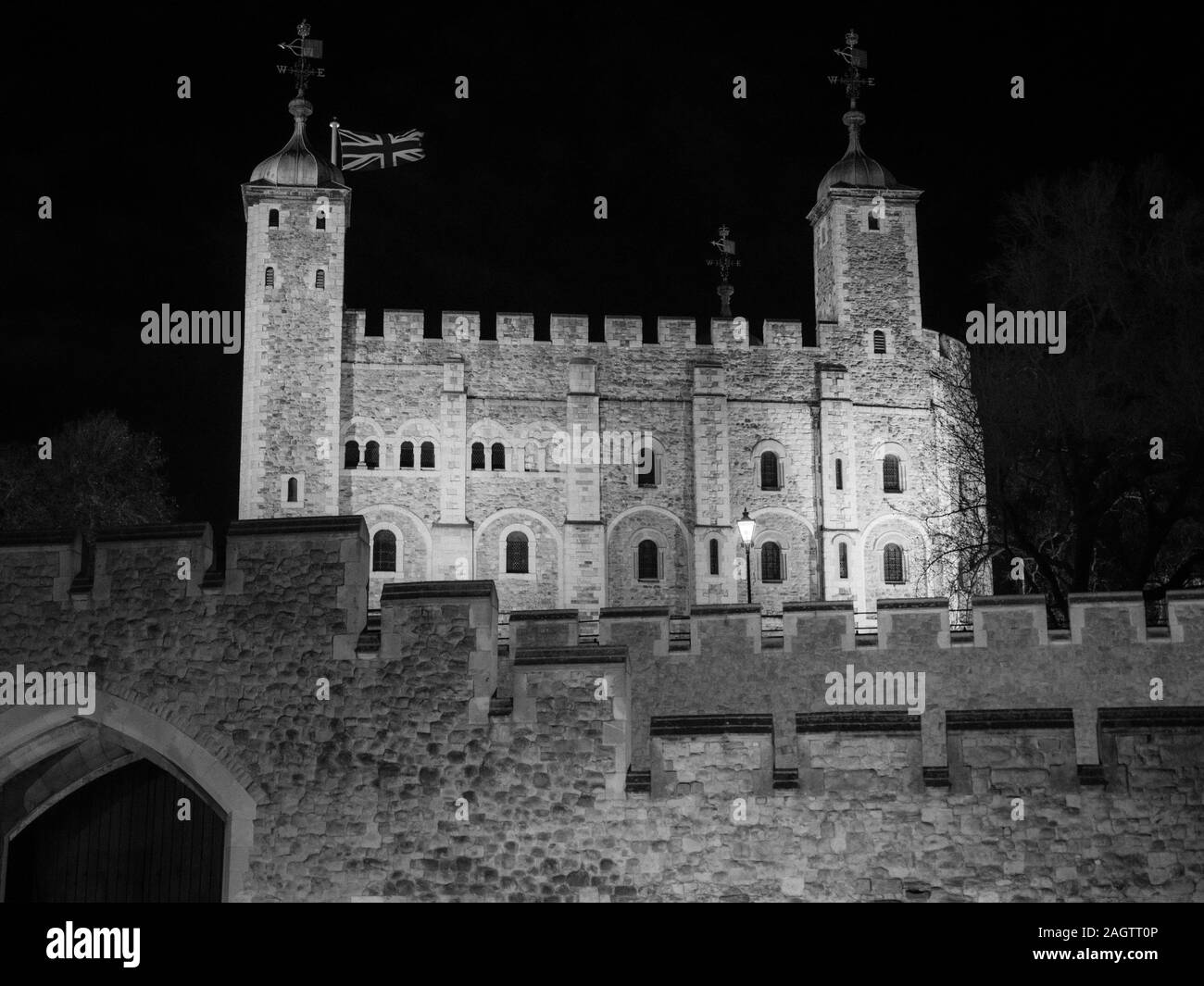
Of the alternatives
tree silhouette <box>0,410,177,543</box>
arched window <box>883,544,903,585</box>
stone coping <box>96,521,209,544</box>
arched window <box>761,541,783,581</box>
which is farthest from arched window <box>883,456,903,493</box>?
stone coping <box>96,521,209,544</box>

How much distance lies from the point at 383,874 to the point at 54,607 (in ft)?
9.73

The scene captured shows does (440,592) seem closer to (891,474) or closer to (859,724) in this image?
(859,724)

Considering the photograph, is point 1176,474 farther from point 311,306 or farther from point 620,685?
point 311,306

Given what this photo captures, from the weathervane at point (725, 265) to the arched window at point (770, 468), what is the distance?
10.2 metres

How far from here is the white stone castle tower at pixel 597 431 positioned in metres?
46.5

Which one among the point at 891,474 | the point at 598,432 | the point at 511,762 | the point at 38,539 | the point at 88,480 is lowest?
the point at 511,762

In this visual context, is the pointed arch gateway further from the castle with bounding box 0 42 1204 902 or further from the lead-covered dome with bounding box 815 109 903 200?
the lead-covered dome with bounding box 815 109 903 200

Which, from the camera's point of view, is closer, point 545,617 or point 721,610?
point 545,617

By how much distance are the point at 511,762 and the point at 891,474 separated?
39.0 m

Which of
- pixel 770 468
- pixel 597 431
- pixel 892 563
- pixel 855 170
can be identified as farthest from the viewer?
pixel 855 170

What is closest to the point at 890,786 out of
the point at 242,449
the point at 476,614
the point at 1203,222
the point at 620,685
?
the point at 620,685

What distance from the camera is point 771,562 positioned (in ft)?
157

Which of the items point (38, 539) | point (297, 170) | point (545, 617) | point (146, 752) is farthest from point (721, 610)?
point (297, 170)

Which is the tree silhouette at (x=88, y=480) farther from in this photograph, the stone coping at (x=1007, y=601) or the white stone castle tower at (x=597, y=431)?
the stone coping at (x=1007, y=601)
